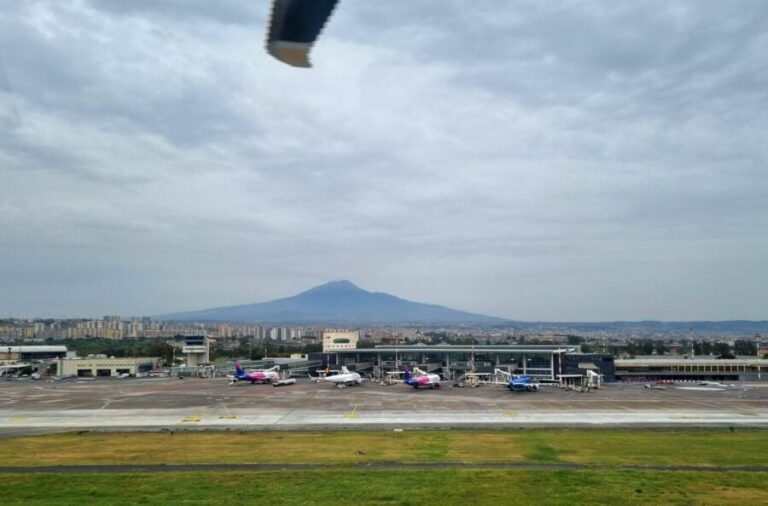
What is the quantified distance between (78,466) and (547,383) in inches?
3031

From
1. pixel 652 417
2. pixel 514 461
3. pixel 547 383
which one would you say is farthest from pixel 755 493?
pixel 547 383

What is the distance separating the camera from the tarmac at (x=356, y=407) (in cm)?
4741

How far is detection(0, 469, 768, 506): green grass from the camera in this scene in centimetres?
2348

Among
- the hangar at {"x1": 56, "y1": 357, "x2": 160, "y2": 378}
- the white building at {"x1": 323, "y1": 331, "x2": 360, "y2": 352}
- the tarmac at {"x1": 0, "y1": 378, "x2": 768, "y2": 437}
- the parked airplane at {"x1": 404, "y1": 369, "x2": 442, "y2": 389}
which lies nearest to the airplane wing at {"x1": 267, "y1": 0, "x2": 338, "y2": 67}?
the tarmac at {"x1": 0, "y1": 378, "x2": 768, "y2": 437}

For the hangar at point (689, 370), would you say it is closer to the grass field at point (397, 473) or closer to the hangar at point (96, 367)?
the grass field at point (397, 473)

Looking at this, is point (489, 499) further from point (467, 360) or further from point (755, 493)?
point (467, 360)

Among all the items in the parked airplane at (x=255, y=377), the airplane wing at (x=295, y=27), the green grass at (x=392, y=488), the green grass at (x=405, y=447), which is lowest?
the parked airplane at (x=255, y=377)

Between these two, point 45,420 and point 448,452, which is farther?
point 45,420

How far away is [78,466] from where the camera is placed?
101ft

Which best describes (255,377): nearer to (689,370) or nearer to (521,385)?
(521,385)

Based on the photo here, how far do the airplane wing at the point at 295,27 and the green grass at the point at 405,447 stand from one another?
96.1 ft

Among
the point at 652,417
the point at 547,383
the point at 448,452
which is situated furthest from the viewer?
the point at 547,383

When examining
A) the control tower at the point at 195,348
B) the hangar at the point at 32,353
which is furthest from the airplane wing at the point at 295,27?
the hangar at the point at 32,353

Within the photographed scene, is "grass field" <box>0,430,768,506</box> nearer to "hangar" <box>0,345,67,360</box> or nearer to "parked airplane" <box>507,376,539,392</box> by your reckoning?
"parked airplane" <box>507,376,539,392</box>
